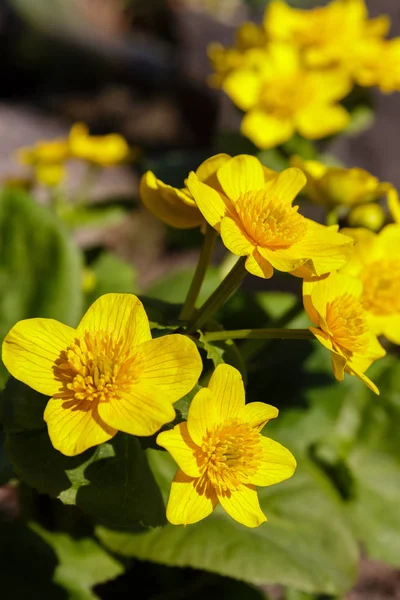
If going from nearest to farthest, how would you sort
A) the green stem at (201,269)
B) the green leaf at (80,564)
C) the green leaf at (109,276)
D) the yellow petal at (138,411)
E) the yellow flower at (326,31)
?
the yellow petal at (138,411), the green stem at (201,269), the green leaf at (80,564), the green leaf at (109,276), the yellow flower at (326,31)

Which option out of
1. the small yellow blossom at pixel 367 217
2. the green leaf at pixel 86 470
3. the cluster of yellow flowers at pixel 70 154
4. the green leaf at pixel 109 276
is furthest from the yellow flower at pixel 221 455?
the cluster of yellow flowers at pixel 70 154

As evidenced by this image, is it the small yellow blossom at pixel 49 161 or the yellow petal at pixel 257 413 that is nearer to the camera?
the yellow petal at pixel 257 413

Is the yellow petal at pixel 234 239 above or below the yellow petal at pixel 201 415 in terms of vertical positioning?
above

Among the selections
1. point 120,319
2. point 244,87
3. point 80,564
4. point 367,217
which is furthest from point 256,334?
point 244,87

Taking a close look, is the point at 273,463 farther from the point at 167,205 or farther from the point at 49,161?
the point at 49,161

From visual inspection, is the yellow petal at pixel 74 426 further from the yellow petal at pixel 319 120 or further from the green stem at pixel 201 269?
the yellow petal at pixel 319 120

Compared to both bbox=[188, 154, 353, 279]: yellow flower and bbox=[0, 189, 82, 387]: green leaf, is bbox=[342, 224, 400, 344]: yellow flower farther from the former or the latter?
bbox=[0, 189, 82, 387]: green leaf

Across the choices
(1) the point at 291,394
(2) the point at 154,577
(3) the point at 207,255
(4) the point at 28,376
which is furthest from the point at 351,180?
(2) the point at 154,577

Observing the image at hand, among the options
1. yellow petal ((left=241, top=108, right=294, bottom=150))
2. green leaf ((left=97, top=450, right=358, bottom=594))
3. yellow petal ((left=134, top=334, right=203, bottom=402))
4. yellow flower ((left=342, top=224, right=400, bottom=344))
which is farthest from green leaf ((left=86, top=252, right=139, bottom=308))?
yellow petal ((left=134, top=334, right=203, bottom=402))
